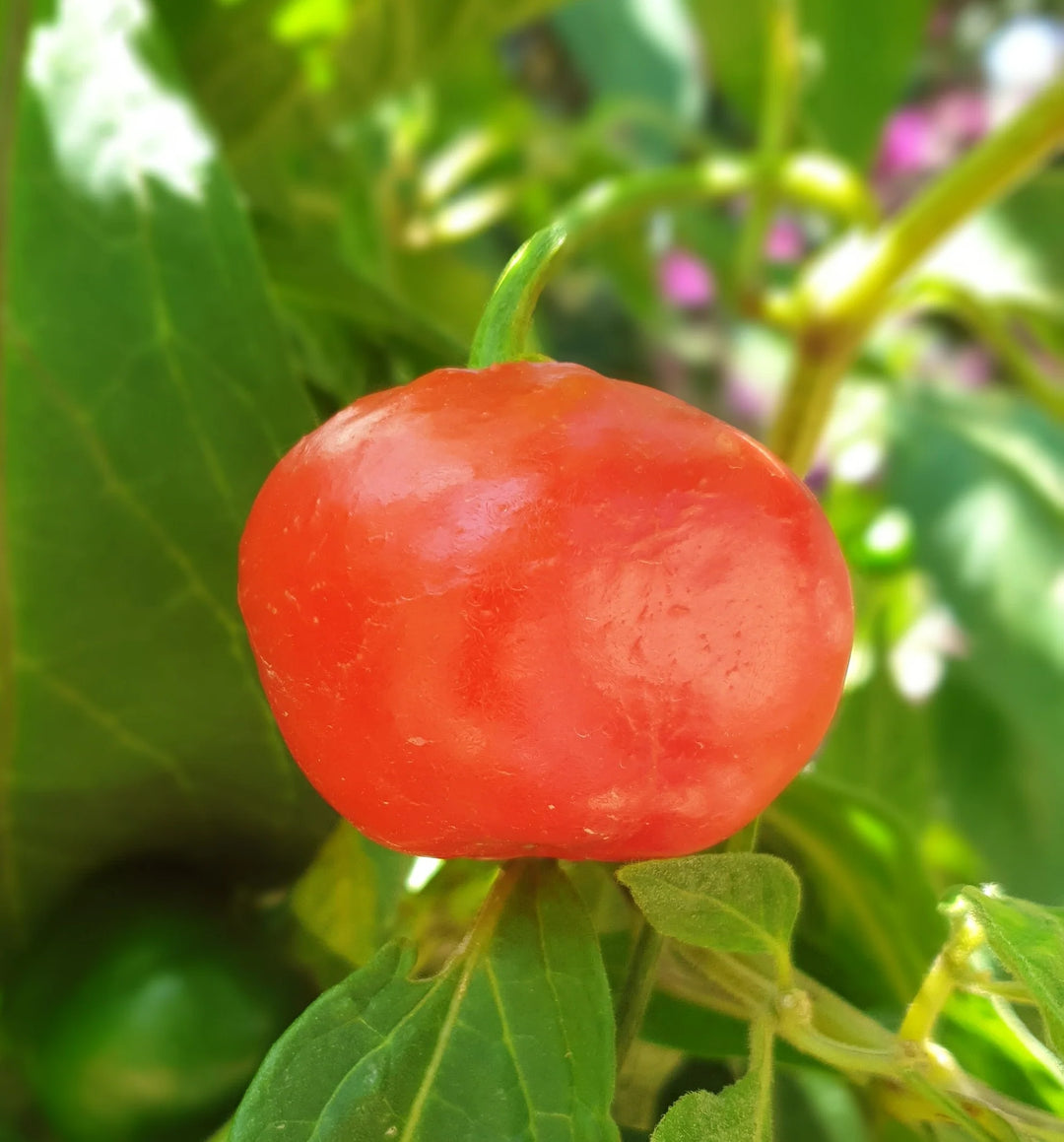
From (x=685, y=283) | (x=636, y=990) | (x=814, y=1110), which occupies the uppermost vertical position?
(x=636, y=990)

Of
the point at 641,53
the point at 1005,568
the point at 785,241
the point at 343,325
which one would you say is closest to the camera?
the point at 343,325

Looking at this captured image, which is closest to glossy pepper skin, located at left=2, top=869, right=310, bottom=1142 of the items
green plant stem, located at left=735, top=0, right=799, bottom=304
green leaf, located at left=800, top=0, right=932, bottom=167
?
green plant stem, located at left=735, top=0, right=799, bottom=304

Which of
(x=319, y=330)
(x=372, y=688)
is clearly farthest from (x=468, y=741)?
(x=319, y=330)

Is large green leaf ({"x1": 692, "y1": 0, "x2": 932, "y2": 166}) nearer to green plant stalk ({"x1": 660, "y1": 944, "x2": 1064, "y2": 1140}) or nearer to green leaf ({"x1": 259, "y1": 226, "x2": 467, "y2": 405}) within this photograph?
green leaf ({"x1": 259, "y1": 226, "x2": 467, "y2": 405})

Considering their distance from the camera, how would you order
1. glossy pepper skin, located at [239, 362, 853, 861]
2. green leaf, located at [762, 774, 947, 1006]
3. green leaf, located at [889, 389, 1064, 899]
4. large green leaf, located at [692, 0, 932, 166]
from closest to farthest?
glossy pepper skin, located at [239, 362, 853, 861] → green leaf, located at [762, 774, 947, 1006] → green leaf, located at [889, 389, 1064, 899] → large green leaf, located at [692, 0, 932, 166]

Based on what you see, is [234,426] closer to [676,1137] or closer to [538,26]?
[676,1137]

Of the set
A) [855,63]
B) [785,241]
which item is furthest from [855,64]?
[785,241]

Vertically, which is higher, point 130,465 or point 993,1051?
point 130,465

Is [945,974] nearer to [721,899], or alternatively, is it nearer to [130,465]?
[721,899]

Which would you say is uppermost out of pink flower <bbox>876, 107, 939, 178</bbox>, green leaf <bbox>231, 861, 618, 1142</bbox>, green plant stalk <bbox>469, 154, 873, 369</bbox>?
green plant stalk <bbox>469, 154, 873, 369</bbox>
